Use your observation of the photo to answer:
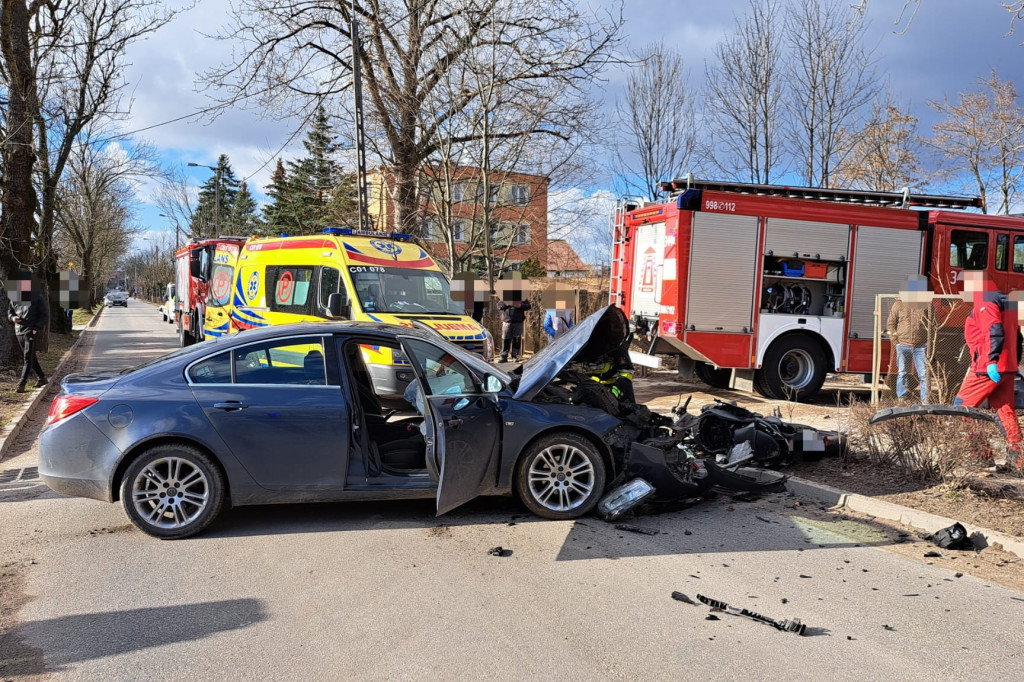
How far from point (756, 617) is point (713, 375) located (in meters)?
9.44

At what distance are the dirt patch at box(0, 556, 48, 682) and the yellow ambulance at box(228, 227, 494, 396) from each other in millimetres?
5614

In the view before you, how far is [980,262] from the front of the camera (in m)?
12.0

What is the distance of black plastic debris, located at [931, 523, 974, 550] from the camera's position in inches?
200

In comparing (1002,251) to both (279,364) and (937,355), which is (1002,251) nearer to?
(937,355)

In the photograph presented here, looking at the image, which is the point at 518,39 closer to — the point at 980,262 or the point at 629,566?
the point at 980,262

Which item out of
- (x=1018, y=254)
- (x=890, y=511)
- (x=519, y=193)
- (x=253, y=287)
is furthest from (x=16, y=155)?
(x=1018, y=254)

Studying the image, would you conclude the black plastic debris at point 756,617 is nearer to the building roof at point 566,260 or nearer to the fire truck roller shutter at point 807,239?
the fire truck roller shutter at point 807,239

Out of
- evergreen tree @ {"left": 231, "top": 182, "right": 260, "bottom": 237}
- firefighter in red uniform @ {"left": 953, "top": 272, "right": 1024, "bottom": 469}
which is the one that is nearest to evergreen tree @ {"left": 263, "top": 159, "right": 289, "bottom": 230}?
evergreen tree @ {"left": 231, "top": 182, "right": 260, "bottom": 237}

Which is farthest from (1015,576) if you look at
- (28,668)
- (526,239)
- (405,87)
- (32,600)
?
(526,239)

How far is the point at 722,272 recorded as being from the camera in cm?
1135

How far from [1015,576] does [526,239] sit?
1836 centimetres

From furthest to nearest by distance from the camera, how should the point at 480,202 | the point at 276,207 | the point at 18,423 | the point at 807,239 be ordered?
the point at 276,207
the point at 480,202
the point at 807,239
the point at 18,423

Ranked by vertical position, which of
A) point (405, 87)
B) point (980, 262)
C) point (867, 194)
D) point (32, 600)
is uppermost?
point (405, 87)

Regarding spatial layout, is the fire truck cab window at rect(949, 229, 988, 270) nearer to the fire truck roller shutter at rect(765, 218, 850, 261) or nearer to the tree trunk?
the fire truck roller shutter at rect(765, 218, 850, 261)
